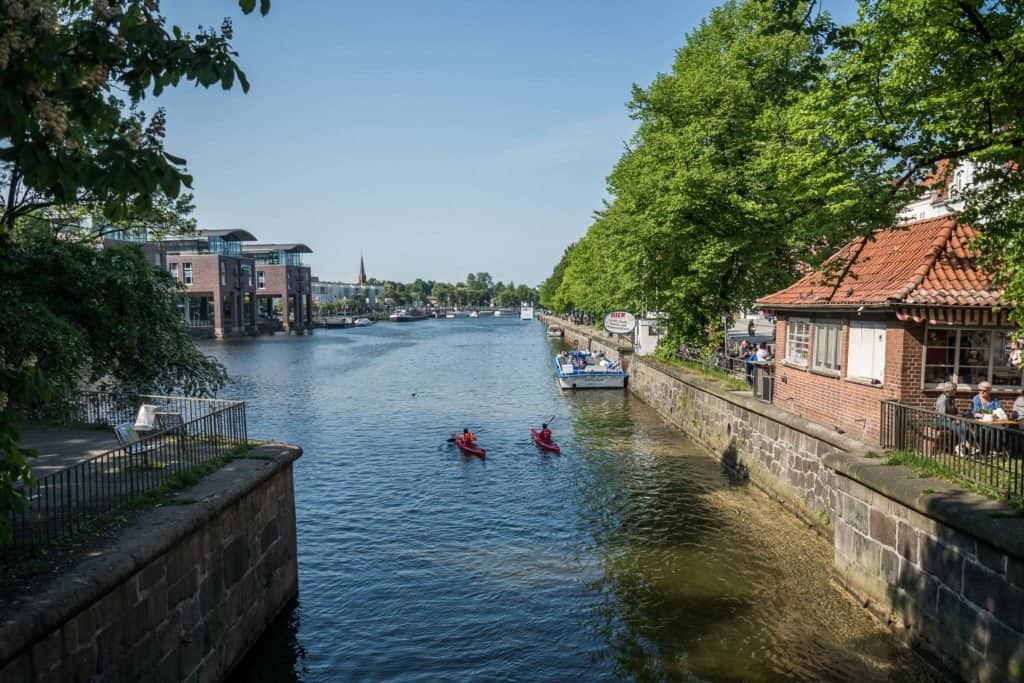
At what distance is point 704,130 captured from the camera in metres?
26.9

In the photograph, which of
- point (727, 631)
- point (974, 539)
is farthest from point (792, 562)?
point (974, 539)

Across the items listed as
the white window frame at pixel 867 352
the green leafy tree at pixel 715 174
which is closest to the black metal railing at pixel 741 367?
the green leafy tree at pixel 715 174

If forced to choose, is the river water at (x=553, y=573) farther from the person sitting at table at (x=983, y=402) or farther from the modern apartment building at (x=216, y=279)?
the modern apartment building at (x=216, y=279)

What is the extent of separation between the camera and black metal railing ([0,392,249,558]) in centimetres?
802

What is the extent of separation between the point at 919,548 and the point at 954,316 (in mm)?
5717

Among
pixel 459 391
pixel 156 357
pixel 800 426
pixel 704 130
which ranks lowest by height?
pixel 459 391

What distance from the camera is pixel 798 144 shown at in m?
25.2

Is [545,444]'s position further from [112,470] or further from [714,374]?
[112,470]

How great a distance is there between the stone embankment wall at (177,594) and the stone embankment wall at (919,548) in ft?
32.9

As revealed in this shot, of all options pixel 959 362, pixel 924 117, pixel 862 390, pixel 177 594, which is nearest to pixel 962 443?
pixel 959 362

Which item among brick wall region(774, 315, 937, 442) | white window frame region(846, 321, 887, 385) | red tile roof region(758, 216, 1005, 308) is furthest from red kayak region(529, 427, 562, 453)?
white window frame region(846, 321, 887, 385)

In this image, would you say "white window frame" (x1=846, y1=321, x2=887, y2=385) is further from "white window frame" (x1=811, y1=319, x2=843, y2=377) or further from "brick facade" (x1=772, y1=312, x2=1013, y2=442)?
"white window frame" (x1=811, y1=319, x2=843, y2=377)

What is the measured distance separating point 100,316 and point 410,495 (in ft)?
30.3

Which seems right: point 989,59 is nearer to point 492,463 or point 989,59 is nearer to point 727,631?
point 727,631
